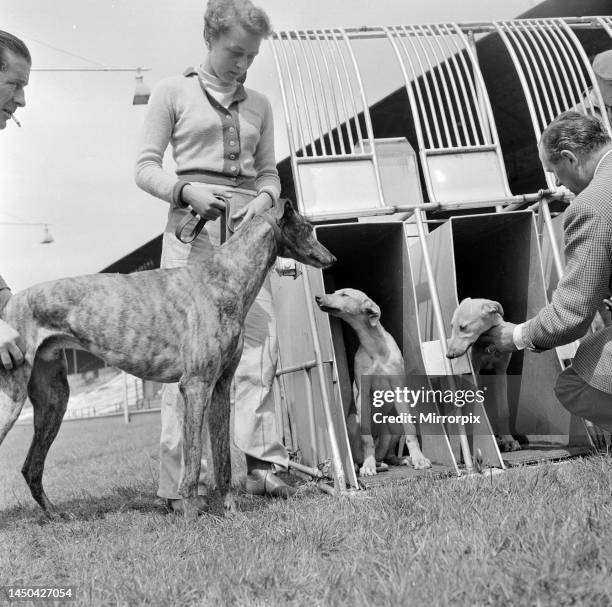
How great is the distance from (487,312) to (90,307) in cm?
237

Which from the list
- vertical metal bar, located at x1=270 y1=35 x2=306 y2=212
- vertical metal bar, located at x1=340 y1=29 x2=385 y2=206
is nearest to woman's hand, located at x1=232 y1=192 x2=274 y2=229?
vertical metal bar, located at x1=270 y1=35 x2=306 y2=212

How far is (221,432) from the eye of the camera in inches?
142

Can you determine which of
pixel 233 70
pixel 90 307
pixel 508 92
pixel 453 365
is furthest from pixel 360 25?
pixel 508 92

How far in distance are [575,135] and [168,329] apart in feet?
7.38

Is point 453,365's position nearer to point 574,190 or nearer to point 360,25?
point 574,190

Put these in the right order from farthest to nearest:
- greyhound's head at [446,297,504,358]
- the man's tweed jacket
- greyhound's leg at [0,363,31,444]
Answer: greyhound's head at [446,297,504,358] → greyhound's leg at [0,363,31,444] → the man's tweed jacket

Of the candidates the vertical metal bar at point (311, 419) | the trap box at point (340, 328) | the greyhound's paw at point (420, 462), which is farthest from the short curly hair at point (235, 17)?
the greyhound's paw at point (420, 462)

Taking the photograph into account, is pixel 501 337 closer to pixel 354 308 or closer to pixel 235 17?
pixel 354 308

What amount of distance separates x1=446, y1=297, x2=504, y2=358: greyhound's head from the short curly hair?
206 centimetres

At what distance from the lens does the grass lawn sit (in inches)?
75.4

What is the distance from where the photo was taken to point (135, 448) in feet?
30.0

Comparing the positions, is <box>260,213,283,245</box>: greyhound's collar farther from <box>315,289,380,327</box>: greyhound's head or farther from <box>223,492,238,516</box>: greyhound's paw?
<box>223,492,238,516</box>: greyhound's paw

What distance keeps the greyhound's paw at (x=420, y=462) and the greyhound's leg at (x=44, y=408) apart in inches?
85.7

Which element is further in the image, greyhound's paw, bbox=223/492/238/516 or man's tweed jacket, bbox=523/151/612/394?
greyhound's paw, bbox=223/492/238/516
